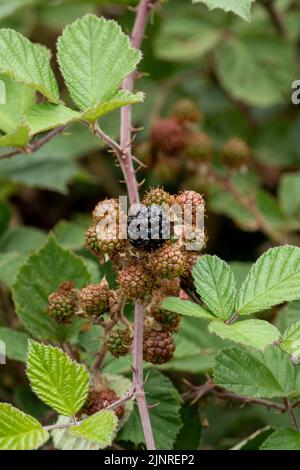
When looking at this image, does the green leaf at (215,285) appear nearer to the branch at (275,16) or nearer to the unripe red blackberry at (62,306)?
A: the unripe red blackberry at (62,306)

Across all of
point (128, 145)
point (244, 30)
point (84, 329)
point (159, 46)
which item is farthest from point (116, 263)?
point (244, 30)

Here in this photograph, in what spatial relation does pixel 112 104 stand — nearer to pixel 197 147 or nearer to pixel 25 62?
pixel 25 62

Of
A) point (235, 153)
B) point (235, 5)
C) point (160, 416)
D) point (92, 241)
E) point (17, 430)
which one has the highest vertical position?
point (235, 5)

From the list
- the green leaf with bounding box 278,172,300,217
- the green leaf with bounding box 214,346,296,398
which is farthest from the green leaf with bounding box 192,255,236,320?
the green leaf with bounding box 278,172,300,217

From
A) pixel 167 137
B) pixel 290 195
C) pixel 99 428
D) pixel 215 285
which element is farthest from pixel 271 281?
pixel 290 195

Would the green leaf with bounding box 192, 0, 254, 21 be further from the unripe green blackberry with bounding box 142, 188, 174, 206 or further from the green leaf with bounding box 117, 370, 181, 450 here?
the green leaf with bounding box 117, 370, 181, 450

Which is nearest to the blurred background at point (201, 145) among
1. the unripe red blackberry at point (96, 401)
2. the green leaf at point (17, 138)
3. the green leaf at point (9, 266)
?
the green leaf at point (9, 266)

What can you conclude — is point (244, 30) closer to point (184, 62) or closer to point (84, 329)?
point (184, 62)
